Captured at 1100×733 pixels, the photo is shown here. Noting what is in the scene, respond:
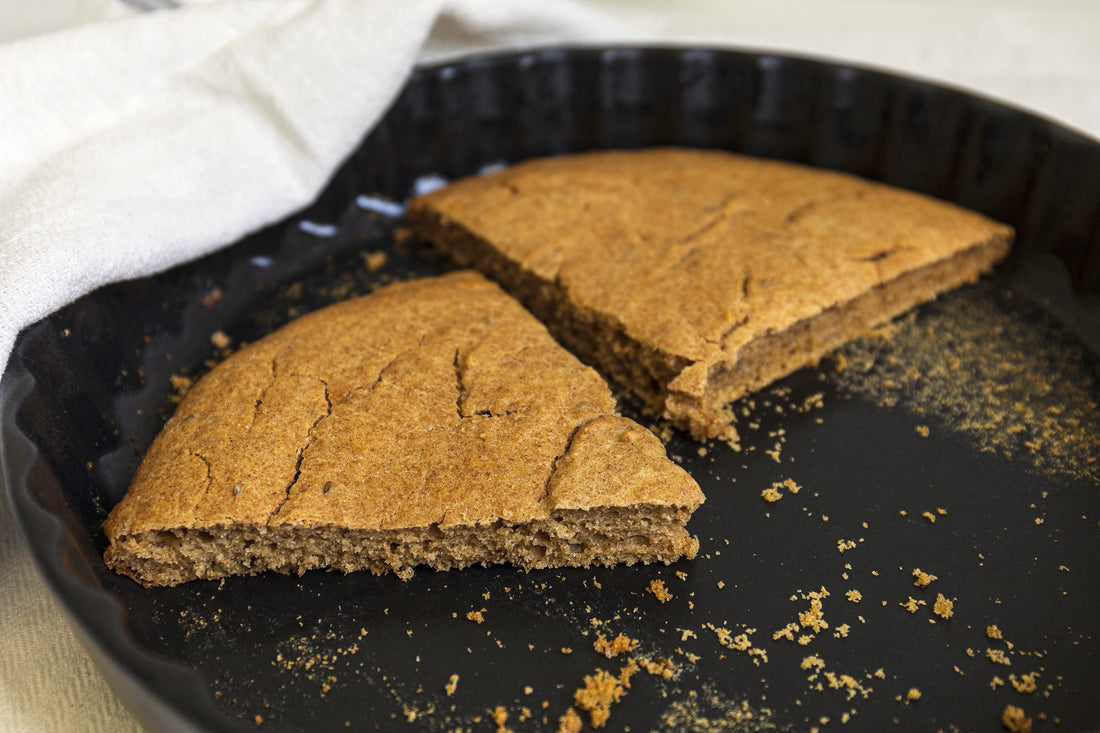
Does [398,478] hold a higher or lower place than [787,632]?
higher

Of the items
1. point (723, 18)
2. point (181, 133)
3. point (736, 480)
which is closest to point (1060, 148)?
point (736, 480)

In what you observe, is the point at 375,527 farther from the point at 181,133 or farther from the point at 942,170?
the point at 942,170

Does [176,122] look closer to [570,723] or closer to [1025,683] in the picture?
[570,723]

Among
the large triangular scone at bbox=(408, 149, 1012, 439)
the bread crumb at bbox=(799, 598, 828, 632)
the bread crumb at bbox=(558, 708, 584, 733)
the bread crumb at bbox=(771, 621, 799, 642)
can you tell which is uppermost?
the large triangular scone at bbox=(408, 149, 1012, 439)

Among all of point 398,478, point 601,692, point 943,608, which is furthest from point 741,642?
point 398,478

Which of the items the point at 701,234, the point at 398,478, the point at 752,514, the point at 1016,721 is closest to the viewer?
the point at 1016,721

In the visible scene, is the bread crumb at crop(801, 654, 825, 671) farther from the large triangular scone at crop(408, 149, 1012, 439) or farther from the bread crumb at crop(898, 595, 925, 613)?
the large triangular scone at crop(408, 149, 1012, 439)

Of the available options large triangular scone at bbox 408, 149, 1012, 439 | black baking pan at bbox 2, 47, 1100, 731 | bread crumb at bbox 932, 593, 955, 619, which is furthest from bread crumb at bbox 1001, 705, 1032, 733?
large triangular scone at bbox 408, 149, 1012, 439
